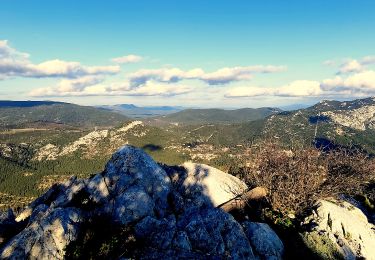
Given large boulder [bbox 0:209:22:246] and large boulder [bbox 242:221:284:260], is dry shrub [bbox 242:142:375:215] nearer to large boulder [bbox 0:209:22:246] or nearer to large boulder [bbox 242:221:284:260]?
large boulder [bbox 242:221:284:260]

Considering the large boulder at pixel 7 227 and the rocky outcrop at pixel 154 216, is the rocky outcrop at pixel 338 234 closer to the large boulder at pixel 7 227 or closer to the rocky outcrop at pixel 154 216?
the rocky outcrop at pixel 154 216

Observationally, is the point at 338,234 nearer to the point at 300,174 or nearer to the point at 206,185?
the point at 300,174

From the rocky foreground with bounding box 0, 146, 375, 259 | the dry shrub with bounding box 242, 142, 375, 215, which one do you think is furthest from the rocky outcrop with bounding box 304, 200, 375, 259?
the dry shrub with bounding box 242, 142, 375, 215

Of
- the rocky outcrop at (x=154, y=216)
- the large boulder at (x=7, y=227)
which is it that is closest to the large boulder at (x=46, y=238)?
the rocky outcrop at (x=154, y=216)

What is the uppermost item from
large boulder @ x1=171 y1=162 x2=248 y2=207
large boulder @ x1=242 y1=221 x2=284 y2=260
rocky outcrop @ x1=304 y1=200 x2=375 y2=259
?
large boulder @ x1=171 y1=162 x2=248 y2=207

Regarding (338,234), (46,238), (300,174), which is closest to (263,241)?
(338,234)

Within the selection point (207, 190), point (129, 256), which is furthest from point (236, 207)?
point (129, 256)

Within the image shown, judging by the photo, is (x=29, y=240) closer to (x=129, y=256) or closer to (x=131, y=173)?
(x=129, y=256)
